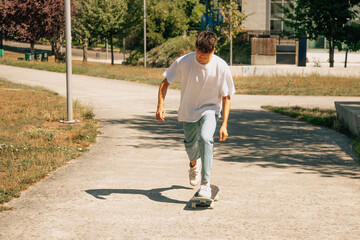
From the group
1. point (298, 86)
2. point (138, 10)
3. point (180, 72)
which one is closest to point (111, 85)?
point (298, 86)

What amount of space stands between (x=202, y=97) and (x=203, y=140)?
19.7 inches

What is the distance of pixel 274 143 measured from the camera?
9781 millimetres

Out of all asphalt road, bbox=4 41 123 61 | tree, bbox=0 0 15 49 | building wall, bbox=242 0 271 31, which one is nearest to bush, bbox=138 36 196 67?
building wall, bbox=242 0 271 31

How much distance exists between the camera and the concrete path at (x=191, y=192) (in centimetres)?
464

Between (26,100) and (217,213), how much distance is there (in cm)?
Answer: 1138

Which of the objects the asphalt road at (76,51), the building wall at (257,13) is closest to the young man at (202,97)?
the building wall at (257,13)

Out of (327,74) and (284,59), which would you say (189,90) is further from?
(284,59)

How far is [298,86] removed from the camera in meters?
23.9

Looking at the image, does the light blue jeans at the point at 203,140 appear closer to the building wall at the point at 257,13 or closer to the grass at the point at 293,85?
the grass at the point at 293,85

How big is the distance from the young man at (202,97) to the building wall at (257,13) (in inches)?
2039

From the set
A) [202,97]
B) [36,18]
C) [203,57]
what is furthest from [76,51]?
[203,57]

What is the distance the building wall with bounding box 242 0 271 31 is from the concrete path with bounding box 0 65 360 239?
46.4 meters

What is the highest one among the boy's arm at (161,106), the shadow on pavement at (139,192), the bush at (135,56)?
the bush at (135,56)

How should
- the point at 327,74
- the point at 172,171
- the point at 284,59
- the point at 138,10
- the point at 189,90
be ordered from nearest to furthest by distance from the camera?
the point at 189,90 < the point at 172,171 < the point at 327,74 < the point at 138,10 < the point at 284,59
